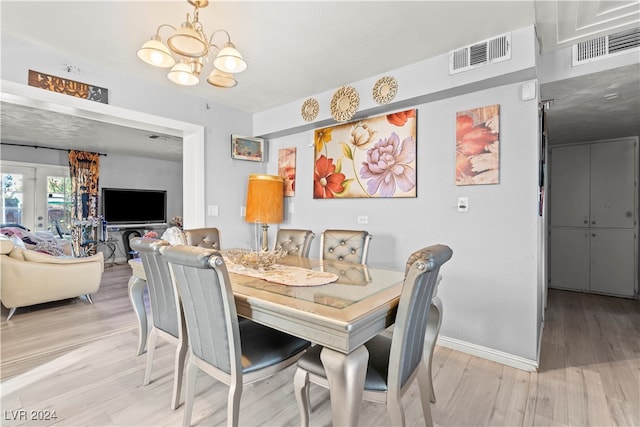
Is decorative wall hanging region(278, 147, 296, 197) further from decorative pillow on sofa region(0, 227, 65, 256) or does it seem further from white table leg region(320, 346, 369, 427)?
decorative pillow on sofa region(0, 227, 65, 256)

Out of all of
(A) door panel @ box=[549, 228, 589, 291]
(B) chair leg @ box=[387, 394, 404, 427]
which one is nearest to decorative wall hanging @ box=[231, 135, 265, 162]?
(B) chair leg @ box=[387, 394, 404, 427]

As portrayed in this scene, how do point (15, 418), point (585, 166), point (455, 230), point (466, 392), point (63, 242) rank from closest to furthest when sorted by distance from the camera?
point (15, 418) < point (466, 392) < point (455, 230) < point (585, 166) < point (63, 242)

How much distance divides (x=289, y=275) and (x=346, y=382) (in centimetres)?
82

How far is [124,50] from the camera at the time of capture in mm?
2410

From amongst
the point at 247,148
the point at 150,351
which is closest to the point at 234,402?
the point at 150,351

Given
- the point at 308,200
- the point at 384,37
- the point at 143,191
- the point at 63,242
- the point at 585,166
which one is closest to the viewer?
the point at 384,37

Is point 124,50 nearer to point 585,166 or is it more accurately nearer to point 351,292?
point 351,292

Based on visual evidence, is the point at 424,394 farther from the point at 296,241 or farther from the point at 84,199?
the point at 84,199

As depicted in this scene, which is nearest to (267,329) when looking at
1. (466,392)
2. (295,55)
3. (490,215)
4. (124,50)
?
(466,392)

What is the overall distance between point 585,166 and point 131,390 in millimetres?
5883

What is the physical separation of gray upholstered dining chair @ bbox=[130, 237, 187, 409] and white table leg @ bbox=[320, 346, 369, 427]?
3.10 feet

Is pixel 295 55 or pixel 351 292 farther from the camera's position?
pixel 295 55

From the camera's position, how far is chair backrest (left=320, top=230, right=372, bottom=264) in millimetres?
2508

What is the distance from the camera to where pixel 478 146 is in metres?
2.41
